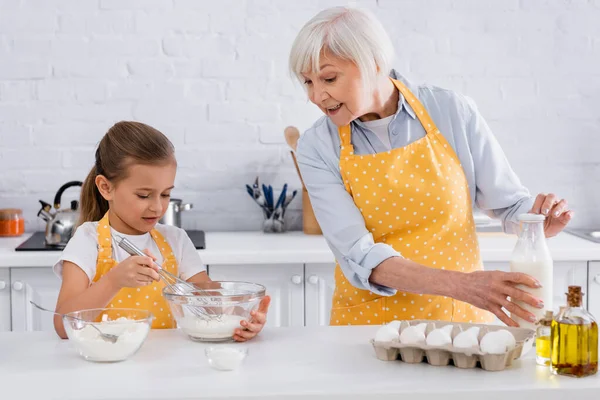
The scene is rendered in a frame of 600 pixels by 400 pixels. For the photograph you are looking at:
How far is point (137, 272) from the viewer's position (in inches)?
72.2

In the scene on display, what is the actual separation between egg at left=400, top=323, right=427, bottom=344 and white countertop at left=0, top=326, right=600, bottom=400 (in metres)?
0.05

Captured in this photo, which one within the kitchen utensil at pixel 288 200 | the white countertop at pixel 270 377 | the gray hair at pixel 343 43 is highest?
the gray hair at pixel 343 43

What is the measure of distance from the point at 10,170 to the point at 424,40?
1.86 m

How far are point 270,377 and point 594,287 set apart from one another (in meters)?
1.98

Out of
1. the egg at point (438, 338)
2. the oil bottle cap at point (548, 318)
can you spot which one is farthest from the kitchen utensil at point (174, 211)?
the oil bottle cap at point (548, 318)

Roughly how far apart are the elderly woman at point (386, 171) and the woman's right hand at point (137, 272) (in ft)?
1.62

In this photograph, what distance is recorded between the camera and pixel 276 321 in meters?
3.17

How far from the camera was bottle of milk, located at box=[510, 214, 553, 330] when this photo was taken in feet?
5.49

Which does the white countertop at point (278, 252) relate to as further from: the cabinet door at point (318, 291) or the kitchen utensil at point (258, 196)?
the kitchen utensil at point (258, 196)

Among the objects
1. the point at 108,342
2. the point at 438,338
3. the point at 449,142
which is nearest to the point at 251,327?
the point at 108,342

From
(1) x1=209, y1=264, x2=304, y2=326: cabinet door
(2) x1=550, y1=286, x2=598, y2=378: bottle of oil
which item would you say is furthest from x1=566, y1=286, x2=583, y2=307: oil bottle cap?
(1) x1=209, y1=264, x2=304, y2=326: cabinet door

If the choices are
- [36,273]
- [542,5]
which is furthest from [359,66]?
[542,5]

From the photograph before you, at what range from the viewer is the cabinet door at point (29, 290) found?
10.00ft

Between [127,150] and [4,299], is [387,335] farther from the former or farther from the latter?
[4,299]
